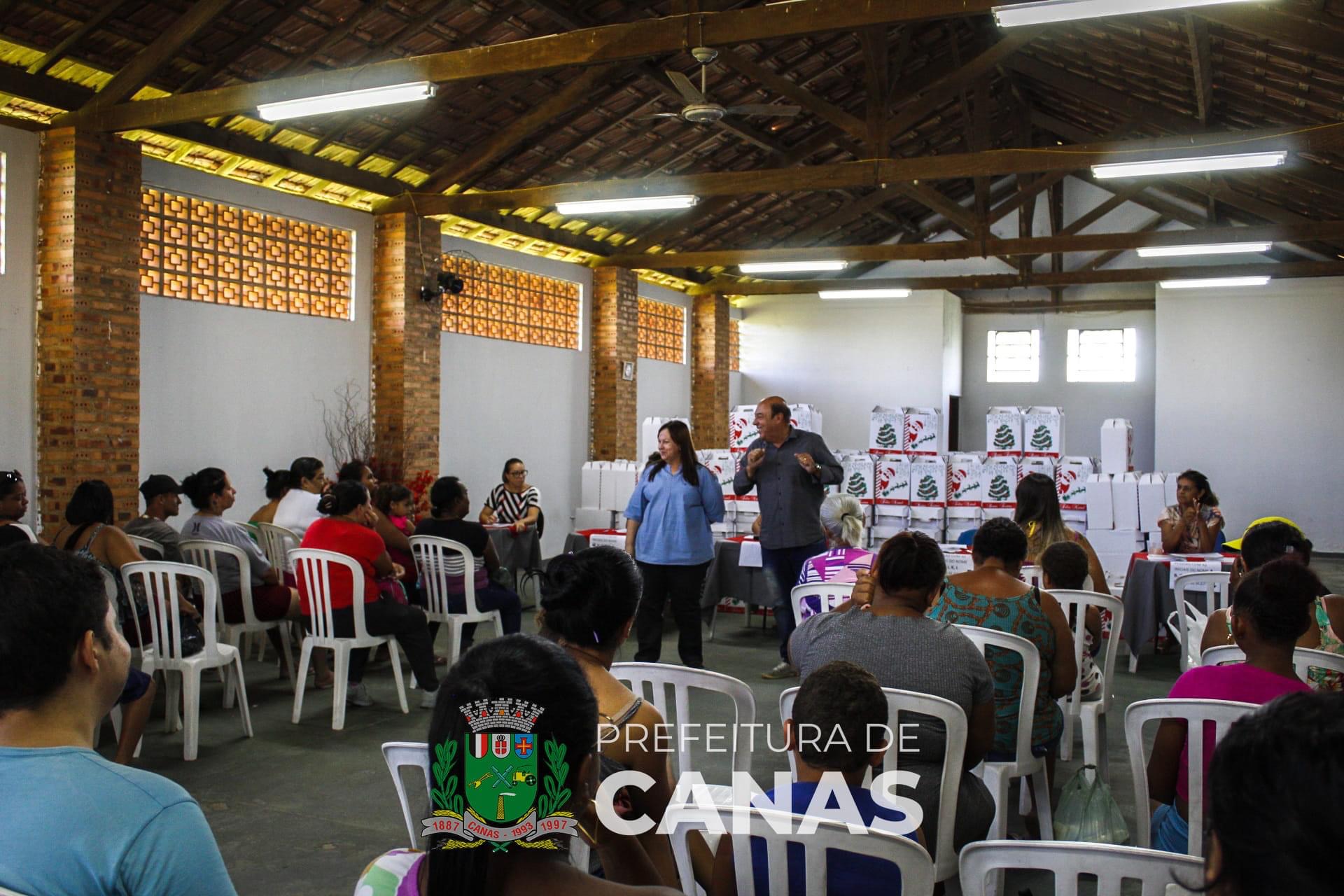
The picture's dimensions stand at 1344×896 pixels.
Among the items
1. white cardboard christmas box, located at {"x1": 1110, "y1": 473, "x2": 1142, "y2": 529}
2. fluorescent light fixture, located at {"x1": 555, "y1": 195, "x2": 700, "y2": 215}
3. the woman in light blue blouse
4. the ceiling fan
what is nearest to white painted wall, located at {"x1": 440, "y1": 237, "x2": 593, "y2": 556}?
fluorescent light fixture, located at {"x1": 555, "y1": 195, "x2": 700, "y2": 215}

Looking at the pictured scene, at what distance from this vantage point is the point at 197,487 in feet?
17.4

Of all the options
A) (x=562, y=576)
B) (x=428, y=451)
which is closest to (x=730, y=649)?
(x=428, y=451)

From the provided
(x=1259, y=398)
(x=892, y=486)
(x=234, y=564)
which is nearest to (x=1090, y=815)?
(x=234, y=564)

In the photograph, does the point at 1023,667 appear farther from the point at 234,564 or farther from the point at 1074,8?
the point at 234,564

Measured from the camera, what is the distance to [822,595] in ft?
13.7

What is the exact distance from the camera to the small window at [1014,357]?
15.7 m

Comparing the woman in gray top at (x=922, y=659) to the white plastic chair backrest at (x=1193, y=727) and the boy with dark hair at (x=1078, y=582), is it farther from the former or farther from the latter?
the boy with dark hair at (x=1078, y=582)

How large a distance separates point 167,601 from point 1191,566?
5303mm

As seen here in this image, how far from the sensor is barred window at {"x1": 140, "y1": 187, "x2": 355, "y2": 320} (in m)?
Result: 7.07

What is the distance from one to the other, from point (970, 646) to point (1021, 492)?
95.5 inches

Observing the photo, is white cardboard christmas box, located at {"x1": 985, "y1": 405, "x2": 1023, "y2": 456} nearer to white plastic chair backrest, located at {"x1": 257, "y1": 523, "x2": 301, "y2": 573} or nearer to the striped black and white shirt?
the striped black and white shirt

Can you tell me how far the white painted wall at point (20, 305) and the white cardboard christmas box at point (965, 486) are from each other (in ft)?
20.1

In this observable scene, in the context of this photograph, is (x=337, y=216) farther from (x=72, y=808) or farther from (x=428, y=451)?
(x=72, y=808)

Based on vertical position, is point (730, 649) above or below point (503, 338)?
below
